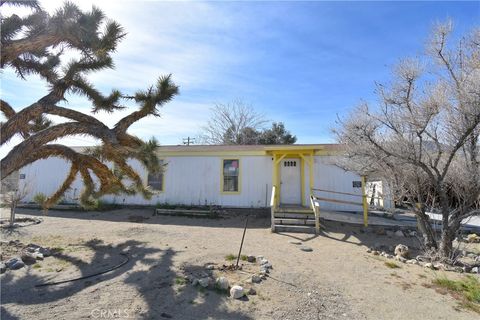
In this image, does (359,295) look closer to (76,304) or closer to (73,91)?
(76,304)

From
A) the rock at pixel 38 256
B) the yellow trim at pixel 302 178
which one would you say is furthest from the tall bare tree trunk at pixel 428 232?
the rock at pixel 38 256

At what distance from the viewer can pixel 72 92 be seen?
6555 mm

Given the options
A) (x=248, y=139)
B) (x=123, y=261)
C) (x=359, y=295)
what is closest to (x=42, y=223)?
(x=123, y=261)

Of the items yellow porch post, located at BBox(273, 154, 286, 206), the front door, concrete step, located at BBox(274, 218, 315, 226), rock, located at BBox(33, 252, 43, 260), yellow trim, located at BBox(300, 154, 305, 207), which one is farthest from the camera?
the front door

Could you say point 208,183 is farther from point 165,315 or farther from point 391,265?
point 165,315

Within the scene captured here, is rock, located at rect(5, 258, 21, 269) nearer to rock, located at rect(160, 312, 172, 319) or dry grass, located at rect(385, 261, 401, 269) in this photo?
rock, located at rect(160, 312, 172, 319)

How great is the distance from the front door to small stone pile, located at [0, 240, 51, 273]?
880 cm

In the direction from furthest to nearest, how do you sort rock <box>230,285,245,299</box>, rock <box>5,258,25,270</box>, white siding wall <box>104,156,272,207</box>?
white siding wall <box>104,156,272,207</box> → rock <box>5,258,25,270</box> → rock <box>230,285,245,299</box>

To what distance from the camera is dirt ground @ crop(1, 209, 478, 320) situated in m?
4.23

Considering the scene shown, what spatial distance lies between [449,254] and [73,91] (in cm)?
923

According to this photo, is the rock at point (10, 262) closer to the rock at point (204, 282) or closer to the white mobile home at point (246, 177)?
the rock at point (204, 282)

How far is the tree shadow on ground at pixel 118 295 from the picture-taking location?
13.4 feet

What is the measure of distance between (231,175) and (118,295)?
29.9 feet

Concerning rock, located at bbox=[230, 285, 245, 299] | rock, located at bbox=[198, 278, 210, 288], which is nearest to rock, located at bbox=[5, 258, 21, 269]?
rock, located at bbox=[198, 278, 210, 288]
